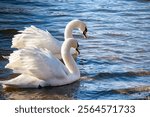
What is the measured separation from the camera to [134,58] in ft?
41.1

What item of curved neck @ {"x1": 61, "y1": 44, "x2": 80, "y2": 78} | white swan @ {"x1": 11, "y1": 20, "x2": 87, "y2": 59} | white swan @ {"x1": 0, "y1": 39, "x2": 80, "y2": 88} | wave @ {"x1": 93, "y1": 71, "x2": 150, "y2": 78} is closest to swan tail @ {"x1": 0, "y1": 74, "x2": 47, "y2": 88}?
white swan @ {"x1": 0, "y1": 39, "x2": 80, "y2": 88}

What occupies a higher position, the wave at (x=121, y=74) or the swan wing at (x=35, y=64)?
the swan wing at (x=35, y=64)

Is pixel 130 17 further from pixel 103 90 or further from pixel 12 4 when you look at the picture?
pixel 103 90

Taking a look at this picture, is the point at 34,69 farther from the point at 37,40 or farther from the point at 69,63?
the point at 37,40

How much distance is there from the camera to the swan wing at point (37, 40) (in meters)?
12.3

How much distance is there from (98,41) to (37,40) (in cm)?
242

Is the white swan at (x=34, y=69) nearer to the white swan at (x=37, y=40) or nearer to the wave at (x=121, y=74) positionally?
the wave at (x=121, y=74)

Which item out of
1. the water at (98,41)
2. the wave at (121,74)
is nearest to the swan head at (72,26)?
the water at (98,41)

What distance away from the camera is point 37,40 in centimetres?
1230

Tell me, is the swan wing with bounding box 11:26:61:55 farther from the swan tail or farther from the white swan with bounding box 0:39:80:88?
the swan tail

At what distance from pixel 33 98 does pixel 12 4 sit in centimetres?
1011

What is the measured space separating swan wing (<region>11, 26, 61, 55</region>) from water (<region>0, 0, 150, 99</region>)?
1.62ft

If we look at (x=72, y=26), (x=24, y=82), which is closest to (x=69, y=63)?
(x=24, y=82)

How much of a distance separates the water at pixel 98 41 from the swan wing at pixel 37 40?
0.49 metres
